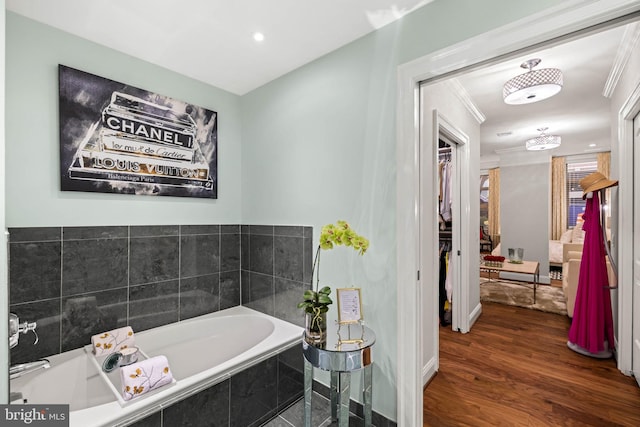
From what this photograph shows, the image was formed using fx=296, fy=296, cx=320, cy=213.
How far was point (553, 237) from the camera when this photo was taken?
651cm

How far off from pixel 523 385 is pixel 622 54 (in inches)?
106

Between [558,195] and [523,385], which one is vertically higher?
[558,195]

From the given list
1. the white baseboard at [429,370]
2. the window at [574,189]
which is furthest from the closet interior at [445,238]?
the window at [574,189]

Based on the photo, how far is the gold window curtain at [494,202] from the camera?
7.29 metres

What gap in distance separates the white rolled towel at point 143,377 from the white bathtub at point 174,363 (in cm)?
4

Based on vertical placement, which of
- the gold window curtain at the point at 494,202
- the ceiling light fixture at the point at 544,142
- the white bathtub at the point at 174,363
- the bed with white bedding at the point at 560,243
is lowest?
the white bathtub at the point at 174,363

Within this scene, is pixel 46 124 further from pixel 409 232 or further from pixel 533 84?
pixel 533 84

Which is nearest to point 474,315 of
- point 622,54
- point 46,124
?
point 622,54

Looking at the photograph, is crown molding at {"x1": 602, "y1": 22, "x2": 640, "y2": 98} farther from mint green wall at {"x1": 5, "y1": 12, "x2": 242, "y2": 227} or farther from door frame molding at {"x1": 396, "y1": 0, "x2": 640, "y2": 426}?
mint green wall at {"x1": 5, "y1": 12, "x2": 242, "y2": 227}

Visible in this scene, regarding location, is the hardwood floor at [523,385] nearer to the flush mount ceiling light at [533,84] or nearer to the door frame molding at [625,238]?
the door frame molding at [625,238]

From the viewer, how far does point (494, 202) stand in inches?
289

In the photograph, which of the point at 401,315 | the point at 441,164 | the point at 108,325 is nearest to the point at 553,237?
the point at 441,164

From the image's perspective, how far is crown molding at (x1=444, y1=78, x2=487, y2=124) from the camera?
9.18 ft

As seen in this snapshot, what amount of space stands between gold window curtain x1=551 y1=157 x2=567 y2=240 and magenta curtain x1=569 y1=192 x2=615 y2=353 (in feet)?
14.9
